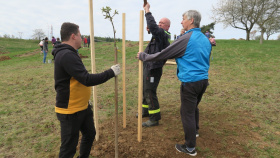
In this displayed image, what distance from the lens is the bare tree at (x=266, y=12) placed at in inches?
858

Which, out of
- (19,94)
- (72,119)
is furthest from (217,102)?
(19,94)

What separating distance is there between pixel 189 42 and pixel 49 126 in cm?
397

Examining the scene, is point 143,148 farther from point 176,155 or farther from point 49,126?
point 49,126

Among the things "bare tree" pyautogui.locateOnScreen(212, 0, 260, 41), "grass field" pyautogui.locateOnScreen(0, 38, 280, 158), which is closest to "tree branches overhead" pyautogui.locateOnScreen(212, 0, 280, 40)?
"bare tree" pyautogui.locateOnScreen(212, 0, 260, 41)

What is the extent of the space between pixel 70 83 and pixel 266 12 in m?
28.2

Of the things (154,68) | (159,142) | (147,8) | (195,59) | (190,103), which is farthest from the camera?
(154,68)

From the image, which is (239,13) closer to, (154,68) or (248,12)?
(248,12)

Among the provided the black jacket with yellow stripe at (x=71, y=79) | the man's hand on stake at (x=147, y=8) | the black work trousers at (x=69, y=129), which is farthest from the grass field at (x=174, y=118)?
the man's hand on stake at (x=147, y=8)

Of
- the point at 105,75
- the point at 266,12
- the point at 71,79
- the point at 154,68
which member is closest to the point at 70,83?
the point at 71,79

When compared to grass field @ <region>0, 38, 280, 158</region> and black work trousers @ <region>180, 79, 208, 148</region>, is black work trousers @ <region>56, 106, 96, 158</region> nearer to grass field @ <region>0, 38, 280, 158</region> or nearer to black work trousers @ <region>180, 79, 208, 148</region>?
grass field @ <region>0, 38, 280, 158</region>

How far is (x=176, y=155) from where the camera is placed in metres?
3.22

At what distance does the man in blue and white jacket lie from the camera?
2.82m

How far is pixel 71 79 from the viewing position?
2.36 meters

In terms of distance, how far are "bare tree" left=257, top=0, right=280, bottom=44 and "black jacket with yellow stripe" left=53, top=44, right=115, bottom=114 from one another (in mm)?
25508
